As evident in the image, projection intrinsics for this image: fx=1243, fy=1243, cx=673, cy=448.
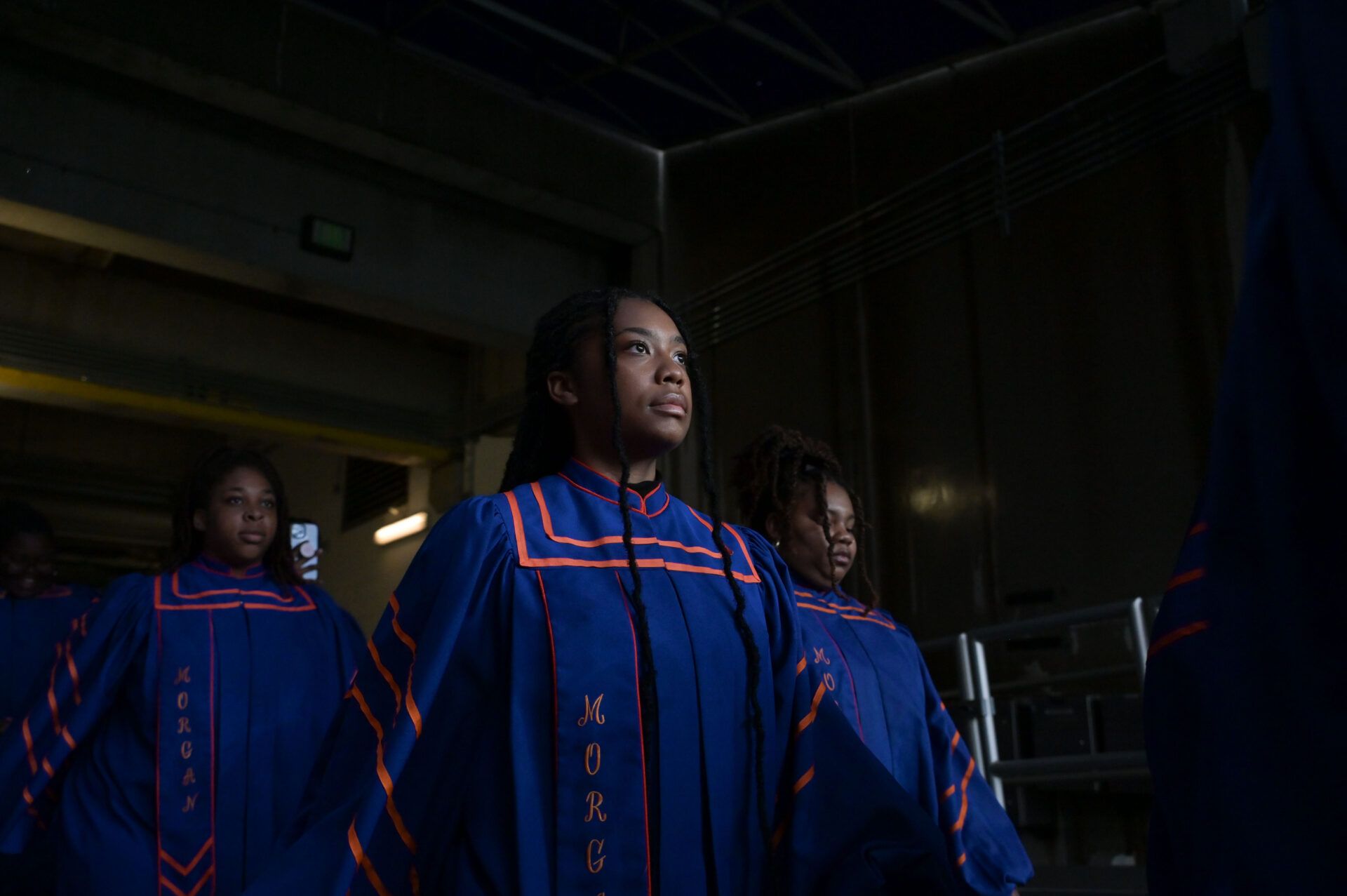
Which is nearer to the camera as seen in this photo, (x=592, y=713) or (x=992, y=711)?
(x=592, y=713)

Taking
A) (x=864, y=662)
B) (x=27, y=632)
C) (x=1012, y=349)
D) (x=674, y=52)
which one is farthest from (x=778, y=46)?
(x=27, y=632)

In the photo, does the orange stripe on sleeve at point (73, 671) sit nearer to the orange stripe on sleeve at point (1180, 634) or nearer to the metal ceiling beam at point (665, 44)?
the orange stripe on sleeve at point (1180, 634)

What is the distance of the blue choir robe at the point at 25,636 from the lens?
5.93 meters

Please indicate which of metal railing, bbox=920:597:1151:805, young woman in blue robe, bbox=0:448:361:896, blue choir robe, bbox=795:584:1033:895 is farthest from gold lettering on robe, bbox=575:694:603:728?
metal railing, bbox=920:597:1151:805

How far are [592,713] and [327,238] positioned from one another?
6451 mm

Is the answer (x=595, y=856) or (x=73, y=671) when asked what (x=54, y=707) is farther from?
(x=595, y=856)

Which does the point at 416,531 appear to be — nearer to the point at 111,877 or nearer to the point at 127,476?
the point at 127,476

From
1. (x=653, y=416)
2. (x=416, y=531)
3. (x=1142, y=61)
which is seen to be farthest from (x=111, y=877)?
(x=416, y=531)

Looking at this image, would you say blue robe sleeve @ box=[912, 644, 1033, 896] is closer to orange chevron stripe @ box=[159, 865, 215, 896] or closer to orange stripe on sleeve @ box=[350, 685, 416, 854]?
orange stripe on sleeve @ box=[350, 685, 416, 854]

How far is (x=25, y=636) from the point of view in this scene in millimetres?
5992

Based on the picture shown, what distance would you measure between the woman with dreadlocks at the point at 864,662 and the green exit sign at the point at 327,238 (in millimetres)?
4769

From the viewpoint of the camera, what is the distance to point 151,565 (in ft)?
49.4

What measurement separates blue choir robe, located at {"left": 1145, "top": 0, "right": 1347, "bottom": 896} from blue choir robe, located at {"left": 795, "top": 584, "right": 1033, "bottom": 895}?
1.62m

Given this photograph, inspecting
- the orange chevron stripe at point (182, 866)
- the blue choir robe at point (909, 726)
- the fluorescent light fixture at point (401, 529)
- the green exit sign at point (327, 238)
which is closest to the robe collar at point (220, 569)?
the orange chevron stripe at point (182, 866)
